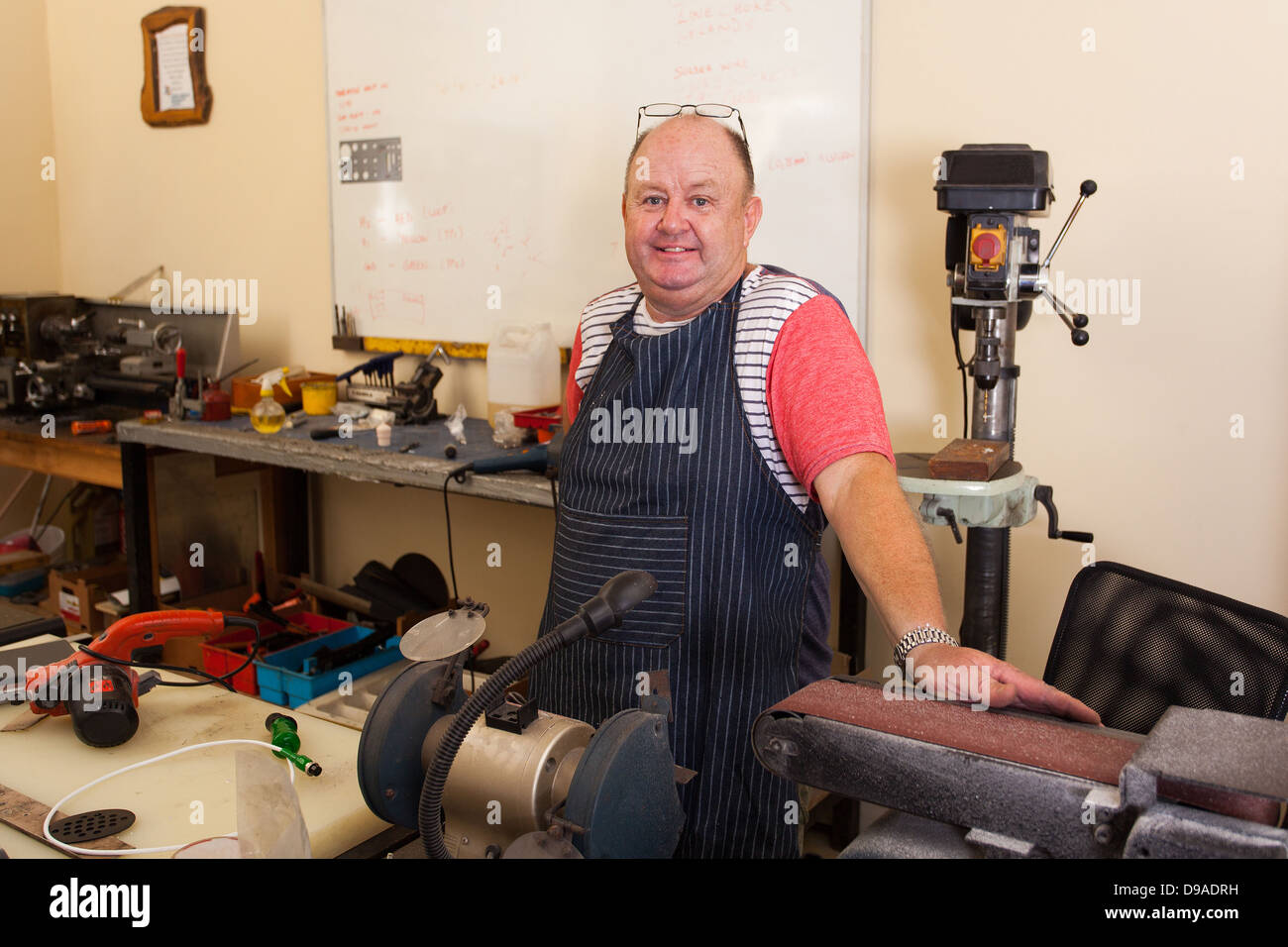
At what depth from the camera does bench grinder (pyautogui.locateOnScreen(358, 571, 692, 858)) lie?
A: 774 mm

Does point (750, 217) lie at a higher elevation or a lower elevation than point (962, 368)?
higher

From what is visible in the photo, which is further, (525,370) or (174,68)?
(174,68)

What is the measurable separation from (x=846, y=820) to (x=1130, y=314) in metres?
1.33

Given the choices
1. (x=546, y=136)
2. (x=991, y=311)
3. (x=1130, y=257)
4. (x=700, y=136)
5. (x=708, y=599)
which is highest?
(x=546, y=136)

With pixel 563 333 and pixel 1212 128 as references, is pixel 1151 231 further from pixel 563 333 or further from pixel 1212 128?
pixel 563 333

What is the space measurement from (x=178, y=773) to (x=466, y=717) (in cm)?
66

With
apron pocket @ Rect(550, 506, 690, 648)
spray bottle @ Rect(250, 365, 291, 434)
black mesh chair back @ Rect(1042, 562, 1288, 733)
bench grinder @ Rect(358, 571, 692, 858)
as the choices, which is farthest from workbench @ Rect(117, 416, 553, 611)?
bench grinder @ Rect(358, 571, 692, 858)

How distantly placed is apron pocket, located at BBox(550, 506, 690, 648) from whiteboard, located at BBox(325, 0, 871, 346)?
116 cm

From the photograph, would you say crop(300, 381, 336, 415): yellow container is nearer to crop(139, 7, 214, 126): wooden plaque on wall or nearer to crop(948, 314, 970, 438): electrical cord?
crop(139, 7, 214, 126): wooden plaque on wall

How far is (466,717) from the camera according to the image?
0.77m

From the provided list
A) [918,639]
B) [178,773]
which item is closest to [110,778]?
[178,773]

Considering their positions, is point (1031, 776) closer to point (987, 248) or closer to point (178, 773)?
point (178, 773)

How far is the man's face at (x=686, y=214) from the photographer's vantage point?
160 centimetres
